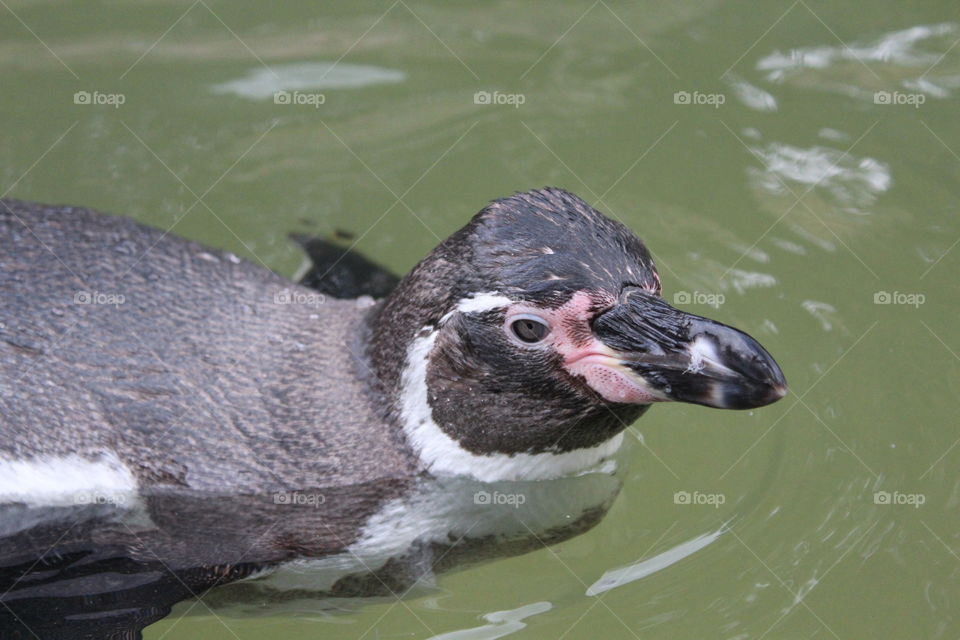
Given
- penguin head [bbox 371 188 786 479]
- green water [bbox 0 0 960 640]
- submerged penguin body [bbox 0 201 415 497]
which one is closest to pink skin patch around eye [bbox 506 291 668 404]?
penguin head [bbox 371 188 786 479]

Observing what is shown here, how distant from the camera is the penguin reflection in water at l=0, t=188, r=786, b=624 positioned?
452cm

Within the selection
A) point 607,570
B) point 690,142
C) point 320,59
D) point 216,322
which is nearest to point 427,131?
point 320,59

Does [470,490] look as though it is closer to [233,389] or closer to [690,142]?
[233,389]

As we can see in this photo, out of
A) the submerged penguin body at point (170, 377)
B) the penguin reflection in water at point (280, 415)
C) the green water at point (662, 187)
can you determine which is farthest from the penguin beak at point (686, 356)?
the green water at point (662, 187)

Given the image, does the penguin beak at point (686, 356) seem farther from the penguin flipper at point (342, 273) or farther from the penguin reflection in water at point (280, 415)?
the penguin flipper at point (342, 273)

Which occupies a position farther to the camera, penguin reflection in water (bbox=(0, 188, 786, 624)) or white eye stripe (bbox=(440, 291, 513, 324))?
penguin reflection in water (bbox=(0, 188, 786, 624))

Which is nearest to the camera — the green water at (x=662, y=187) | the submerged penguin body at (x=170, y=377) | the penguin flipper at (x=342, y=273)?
the submerged penguin body at (x=170, y=377)

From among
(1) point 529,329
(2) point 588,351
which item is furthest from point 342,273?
(2) point 588,351

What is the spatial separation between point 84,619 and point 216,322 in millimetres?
1323

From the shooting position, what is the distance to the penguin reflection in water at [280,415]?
4.52m

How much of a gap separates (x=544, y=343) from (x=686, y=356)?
1.80 ft

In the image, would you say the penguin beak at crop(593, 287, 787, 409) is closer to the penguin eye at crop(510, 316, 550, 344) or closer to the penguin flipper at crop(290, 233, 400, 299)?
the penguin eye at crop(510, 316, 550, 344)

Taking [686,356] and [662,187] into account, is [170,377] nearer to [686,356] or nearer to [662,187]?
[686,356]

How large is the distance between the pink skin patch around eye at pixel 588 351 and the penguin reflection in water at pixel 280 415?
0.04 ft
